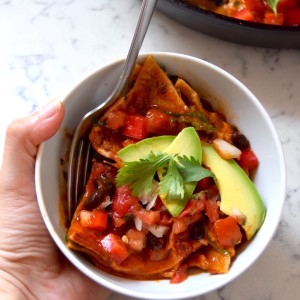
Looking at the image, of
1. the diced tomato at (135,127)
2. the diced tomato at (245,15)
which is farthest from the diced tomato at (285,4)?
the diced tomato at (135,127)

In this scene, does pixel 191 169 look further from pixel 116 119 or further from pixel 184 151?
pixel 116 119

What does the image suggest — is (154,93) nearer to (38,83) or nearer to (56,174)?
(56,174)

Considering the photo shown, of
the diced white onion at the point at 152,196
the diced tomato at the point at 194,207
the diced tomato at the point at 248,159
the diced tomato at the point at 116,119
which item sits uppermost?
the diced tomato at the point at 248,159

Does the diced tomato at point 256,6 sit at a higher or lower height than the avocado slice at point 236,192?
higher

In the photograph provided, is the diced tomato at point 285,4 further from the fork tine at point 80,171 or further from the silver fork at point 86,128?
the fork tine at point 80,171

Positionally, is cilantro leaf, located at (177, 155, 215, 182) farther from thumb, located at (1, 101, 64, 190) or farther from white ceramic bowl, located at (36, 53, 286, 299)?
thumb, located at (1, 101, 64, 190)

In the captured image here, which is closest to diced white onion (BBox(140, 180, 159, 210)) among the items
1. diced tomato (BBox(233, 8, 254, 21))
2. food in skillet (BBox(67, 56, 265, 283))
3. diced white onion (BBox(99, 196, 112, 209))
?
food in skillet (BBox(67, 56, 265, 283))

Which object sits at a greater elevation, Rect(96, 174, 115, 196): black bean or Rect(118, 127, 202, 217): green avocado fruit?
Rect(118, 127, 202, 217): green avocado fruit

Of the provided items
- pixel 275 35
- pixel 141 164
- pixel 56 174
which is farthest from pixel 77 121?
pixel 275 35
